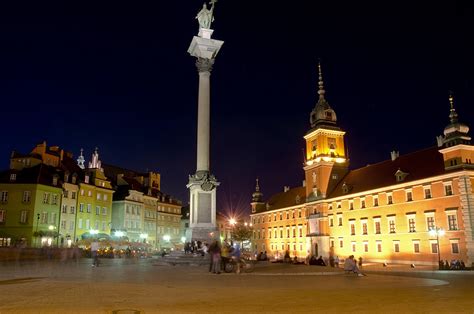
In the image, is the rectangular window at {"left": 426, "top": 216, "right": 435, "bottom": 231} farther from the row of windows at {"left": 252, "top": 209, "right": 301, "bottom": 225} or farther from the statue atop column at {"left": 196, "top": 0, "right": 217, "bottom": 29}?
the statue atop column at {"left": 196, "top": 0, "right": 217, "bottom": 29}

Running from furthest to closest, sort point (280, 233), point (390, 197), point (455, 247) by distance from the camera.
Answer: point (280, 233)
point (390, 197)
point (455, 247)

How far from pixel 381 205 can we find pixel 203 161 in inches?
1393

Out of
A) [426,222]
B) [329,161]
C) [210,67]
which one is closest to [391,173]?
[426,222]

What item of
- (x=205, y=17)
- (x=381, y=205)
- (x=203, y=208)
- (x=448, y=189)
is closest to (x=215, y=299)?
(x=203, y=208)

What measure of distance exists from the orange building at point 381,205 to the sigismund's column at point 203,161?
28.0 m

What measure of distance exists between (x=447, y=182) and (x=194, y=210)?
108 feet

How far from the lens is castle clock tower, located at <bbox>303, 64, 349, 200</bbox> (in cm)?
7688

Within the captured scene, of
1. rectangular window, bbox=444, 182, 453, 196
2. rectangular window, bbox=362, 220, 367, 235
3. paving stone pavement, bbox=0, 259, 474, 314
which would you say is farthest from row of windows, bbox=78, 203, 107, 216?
paving stone pavement, bbox=0, 259, 474, 314

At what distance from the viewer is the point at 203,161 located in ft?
114

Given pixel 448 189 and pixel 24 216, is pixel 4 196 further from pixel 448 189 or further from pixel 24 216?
pixel 448 189

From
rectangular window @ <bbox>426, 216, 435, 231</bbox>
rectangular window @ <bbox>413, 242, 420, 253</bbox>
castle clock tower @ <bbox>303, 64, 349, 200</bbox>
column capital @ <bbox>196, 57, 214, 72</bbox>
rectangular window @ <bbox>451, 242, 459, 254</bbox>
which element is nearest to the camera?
column capital @ <bbox>196, 57, 214, 72</bbox>

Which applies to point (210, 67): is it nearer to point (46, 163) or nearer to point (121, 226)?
point (46, 163)

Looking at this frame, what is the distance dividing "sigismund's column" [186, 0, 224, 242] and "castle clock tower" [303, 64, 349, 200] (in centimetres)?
4457

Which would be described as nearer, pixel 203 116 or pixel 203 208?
pixel 203 208
